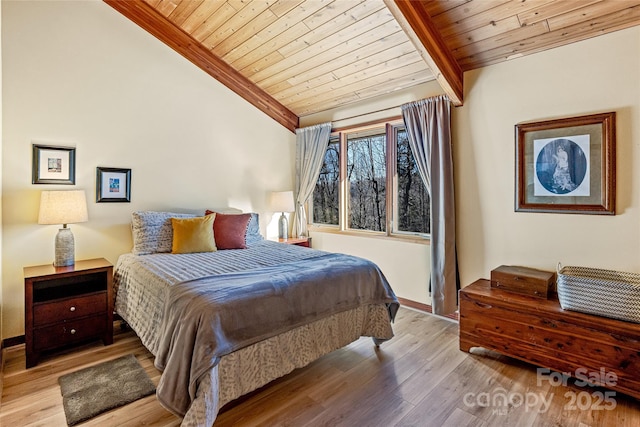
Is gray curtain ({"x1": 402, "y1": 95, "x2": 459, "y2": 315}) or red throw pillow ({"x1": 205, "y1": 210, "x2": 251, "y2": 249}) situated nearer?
gray curtain ({"x1": 402, "y1": 95, "x2": 459, "y2": 315})

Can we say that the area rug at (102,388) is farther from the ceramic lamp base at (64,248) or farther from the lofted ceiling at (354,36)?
the lofted ceiling at (354,36)

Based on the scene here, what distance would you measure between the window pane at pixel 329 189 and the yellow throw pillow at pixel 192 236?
1.76 metres

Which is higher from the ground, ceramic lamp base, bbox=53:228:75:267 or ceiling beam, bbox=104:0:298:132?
ceiling beam, bbox=104:0:298:132

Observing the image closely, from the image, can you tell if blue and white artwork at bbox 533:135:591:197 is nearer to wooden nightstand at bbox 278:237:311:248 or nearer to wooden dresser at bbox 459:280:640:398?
wooden dresser at bbox 459:280:640:398

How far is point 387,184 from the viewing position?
3.75 m

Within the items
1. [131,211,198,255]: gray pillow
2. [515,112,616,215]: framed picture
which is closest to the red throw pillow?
[131,211,198,255]: gray pillow

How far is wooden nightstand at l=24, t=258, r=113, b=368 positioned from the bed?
0.52ft

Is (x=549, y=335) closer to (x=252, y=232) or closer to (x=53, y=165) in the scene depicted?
(x=252, y=232)

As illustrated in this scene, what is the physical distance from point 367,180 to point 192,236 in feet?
7.00

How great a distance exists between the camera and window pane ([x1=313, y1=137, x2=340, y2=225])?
14.3 feet

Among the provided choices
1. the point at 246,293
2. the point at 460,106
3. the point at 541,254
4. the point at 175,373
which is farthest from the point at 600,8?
the point at 175,373

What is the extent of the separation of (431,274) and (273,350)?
6.23 ft

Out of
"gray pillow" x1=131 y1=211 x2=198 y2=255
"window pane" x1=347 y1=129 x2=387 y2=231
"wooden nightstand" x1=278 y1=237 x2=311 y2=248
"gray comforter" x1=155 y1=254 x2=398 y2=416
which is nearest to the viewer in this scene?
"gray comforter" x1=155 y1=254 x2=398 y2=416

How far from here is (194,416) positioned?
1553 millimetres
